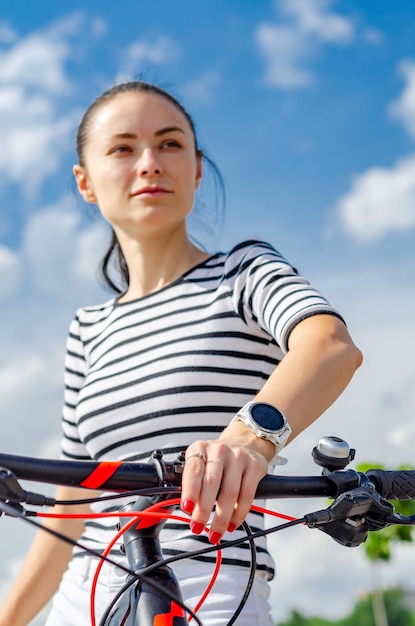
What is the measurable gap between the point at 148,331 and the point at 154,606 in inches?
52.0

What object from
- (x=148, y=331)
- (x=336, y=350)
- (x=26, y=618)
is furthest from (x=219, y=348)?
(x=26, y=618)

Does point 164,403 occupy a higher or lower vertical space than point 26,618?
higher

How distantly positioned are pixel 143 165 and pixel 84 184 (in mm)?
617

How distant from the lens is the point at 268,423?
1480 millimetres

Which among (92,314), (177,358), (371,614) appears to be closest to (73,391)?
(92,314)

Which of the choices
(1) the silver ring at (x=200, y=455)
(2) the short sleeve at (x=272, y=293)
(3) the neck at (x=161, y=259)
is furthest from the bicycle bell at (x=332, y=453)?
(3) the neck at (x=161, y=259)

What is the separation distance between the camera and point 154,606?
1487 millimetres

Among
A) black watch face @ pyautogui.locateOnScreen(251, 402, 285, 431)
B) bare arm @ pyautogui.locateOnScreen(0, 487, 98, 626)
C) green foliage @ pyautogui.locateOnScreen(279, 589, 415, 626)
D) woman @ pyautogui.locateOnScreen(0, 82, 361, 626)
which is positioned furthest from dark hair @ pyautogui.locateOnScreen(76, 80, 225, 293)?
green foliage @ pyautogui.locateOnScreen(279, 589, 415, 626)

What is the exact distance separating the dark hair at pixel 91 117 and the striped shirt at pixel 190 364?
0.66 metres

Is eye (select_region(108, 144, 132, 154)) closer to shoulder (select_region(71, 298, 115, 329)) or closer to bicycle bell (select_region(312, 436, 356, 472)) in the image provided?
shoulder (select_region(71, 298, 115, 329))

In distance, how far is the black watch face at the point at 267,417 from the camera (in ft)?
4.84

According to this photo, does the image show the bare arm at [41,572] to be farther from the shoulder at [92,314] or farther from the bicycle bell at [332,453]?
the bicycle bell at [332,453]

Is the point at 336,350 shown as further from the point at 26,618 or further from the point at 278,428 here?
the point at 26,618

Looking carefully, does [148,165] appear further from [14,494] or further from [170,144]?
[14,494]
